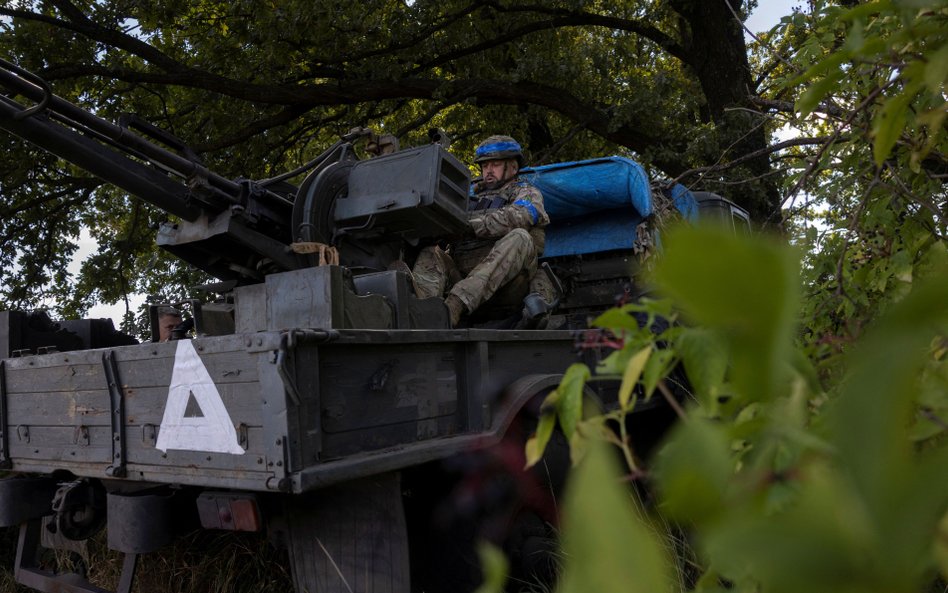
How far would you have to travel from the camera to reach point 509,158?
5.87 m

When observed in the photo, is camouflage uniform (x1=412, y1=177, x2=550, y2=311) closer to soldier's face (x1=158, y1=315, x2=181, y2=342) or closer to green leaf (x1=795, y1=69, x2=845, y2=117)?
soldier's face (x1=158, y1=315, x2=181, y2=342)

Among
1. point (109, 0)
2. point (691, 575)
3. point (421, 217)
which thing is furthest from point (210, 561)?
→ point (109, 0)

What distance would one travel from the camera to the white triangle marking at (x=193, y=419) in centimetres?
287

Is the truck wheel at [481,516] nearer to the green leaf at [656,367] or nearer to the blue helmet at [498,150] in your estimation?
the green leaf at [656,367]

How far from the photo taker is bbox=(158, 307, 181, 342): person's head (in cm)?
482

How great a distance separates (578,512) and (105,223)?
47.3ft

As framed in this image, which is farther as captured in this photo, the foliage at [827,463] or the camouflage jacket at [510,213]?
the camouflage jacket at [510,213]

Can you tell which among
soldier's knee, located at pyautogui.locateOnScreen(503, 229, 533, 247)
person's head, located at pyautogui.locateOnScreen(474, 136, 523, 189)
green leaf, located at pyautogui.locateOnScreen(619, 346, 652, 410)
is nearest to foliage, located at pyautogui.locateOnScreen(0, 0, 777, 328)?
person's head, located at pyautogui.locateOnScreen(474, 136, 523, 189)

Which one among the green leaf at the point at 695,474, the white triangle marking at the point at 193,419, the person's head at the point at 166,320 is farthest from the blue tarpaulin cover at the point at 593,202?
the green leaf at the point at 695,474

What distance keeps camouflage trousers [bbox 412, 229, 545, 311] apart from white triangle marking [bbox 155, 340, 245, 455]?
159cm

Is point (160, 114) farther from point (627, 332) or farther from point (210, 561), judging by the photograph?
point (627, 332)

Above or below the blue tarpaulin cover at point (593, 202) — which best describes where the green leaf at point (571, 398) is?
below

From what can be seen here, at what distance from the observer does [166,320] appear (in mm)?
5031

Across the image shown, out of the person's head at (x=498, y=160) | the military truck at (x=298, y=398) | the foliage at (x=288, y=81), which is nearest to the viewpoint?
the military truck at (x=298, y=398)
